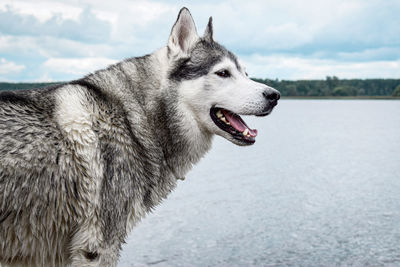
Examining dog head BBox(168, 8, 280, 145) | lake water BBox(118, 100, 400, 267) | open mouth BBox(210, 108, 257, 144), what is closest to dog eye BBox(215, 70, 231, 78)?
dog head BBox(168, 8, 280, 145)

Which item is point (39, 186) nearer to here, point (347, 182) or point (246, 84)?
point (246, 84)

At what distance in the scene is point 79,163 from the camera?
13.0ft

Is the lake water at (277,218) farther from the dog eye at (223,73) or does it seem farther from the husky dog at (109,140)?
the dog eye at (223,73)

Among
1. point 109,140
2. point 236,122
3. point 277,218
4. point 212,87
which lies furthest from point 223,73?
point 277,218

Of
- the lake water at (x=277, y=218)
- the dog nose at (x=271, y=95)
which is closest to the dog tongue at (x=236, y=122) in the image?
the dog nose at (x=271, y=95)

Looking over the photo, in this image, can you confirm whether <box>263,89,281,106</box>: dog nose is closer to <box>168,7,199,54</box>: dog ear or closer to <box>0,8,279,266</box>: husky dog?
<box>0,8,279,266</box>: husky dog

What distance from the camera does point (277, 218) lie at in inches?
376

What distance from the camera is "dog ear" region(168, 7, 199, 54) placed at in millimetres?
4785

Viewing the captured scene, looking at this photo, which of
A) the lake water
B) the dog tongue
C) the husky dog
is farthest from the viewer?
the lake water

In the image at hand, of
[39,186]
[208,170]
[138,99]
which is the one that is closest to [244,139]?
[138,99]

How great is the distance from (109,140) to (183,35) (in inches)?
58.2

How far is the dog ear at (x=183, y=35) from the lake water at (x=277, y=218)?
3722 mm

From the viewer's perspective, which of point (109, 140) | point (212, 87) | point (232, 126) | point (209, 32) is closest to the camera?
point (109, 140)

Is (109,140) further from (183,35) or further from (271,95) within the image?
(271,95)
